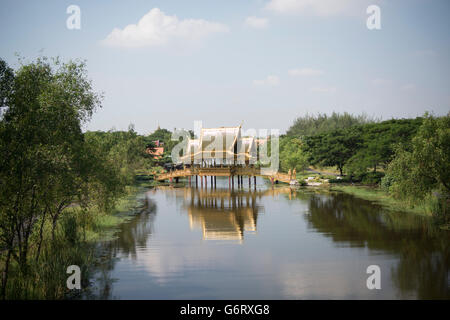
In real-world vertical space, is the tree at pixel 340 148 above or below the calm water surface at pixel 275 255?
above

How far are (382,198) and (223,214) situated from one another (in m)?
14.1

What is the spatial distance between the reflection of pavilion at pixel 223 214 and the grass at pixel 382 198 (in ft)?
29.7

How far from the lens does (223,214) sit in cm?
2472

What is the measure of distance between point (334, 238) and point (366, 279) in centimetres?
581

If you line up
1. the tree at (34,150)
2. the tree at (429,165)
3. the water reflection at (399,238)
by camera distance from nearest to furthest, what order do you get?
1. the tree at (34,150)
2. the water reflection at (399,238)
3. the tree at (429,165)

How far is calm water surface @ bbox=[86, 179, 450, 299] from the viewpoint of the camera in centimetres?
1116

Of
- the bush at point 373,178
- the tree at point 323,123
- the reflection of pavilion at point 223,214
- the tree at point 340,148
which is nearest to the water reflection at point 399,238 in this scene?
the reflection of pavilion at point 223,214

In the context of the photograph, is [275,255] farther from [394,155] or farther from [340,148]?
[340,148]

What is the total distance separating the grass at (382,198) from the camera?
22703 mm

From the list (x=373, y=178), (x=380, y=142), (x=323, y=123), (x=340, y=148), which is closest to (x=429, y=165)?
(x=380, y=142)

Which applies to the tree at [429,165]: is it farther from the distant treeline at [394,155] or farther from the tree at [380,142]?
the tree at [380,142]

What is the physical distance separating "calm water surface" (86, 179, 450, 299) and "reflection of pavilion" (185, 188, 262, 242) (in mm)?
75
